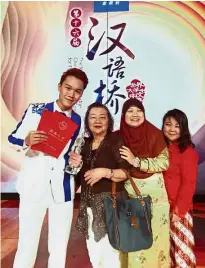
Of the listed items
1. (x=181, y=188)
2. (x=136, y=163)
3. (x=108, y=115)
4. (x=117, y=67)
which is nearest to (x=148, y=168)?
(x=136, y=163)

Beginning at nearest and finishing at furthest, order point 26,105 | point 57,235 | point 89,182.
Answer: point 89,182 < point 57,235 < point 26,105

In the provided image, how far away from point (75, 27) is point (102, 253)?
3.60 ft

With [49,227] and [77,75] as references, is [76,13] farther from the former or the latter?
[49,227]

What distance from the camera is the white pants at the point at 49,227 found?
5.07ft

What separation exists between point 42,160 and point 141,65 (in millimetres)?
670

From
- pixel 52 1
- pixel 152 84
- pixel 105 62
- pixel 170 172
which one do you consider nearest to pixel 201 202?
pixel 170 172

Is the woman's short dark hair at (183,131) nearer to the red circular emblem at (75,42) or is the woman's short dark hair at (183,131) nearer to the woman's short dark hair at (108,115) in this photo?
the woman's short dark hair at (108,115)

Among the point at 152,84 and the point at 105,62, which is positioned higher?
the point at 105,62

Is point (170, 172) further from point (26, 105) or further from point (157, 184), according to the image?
point (26, 105)

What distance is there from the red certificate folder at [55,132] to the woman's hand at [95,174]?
19cm

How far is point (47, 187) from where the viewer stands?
60.3 inches

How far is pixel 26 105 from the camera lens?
5.49ft

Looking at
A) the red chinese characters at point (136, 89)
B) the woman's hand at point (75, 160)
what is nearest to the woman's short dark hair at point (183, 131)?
the red chinese characters at point (136, 89)

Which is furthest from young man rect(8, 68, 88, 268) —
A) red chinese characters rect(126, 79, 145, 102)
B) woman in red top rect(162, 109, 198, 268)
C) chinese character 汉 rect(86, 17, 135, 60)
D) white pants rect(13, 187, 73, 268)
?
woman in red top rect(162, 109, 198, 268)
